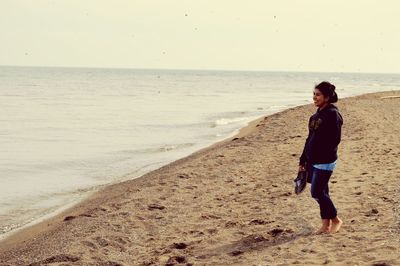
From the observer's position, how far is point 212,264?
5539 millimetres

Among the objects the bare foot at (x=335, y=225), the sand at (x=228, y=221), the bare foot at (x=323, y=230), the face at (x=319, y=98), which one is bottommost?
the sand at (x=228, y=221)

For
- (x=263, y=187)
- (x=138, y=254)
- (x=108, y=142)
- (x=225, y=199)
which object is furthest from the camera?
(x=108, y=142)

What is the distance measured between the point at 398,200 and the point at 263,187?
7.83 ft

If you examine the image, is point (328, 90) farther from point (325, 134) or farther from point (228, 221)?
point (228, 221)

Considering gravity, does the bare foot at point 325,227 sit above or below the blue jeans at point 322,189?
below

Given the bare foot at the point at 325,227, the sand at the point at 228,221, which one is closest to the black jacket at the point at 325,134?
the bare foot at the point at 325,227

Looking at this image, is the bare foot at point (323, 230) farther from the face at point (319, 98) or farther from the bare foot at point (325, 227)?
the face at point (319, 98)

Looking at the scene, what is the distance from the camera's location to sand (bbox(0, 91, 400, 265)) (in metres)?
5.68

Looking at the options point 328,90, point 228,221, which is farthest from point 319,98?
point 228,221

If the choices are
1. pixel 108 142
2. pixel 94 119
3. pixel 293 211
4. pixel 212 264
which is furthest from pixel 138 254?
pixel 94 119

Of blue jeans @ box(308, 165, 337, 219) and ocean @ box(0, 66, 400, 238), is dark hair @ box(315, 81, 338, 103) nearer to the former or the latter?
blue jeans @ box(308, 165, 337, 219)

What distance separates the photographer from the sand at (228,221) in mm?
5684

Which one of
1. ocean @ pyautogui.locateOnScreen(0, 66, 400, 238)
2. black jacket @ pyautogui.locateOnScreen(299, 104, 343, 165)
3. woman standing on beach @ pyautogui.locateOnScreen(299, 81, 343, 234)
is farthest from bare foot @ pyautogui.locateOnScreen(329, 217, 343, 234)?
ocean @ pyautogui.locateOnScreen(0, 66, 400, 238)

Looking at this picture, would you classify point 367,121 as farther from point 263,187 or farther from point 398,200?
point 398,200
